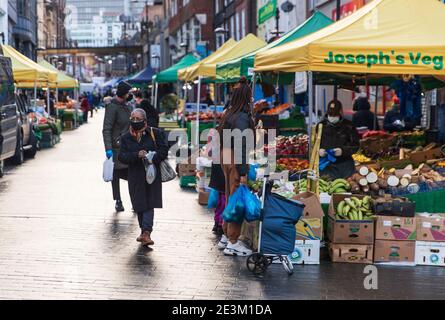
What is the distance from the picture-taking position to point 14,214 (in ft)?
38.1

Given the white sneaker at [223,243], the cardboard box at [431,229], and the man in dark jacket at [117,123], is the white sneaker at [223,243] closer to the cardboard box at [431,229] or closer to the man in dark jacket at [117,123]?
the cardboard box at [431,229]

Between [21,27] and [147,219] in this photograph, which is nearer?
[147,219]

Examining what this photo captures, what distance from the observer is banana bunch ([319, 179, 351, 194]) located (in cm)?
945


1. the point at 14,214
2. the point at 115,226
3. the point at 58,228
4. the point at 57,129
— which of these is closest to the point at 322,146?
the point at 115,226

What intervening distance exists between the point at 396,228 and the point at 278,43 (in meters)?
5.72

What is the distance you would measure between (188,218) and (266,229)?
12.0ft

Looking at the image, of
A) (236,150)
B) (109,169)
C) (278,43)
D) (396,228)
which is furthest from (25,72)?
(396,228)

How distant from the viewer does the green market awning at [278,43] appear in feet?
43.8

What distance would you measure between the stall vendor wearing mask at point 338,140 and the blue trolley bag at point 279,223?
237 centimetres

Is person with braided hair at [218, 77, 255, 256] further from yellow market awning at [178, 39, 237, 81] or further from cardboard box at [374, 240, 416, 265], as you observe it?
yellow market awning at [178, 39, 237, 81]

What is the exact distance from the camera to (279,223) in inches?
314

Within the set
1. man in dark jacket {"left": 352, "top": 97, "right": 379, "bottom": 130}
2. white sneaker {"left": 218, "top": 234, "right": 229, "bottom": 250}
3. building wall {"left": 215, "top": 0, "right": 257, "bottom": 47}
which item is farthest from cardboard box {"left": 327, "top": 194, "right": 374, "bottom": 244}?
building wall {"left": 215, "top": 0, "right": 257, "bottom": 47}

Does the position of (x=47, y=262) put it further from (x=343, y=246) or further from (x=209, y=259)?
(x=343, y=246)

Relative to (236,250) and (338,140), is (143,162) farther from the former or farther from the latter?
(338,140)
